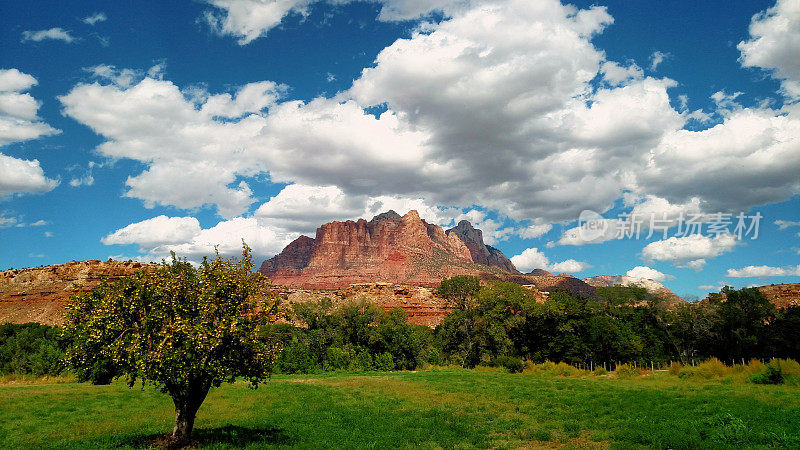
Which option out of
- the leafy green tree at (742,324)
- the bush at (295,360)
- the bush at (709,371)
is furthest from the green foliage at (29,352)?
the leafy green tree at (742,324)

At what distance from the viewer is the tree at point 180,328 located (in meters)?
13.1

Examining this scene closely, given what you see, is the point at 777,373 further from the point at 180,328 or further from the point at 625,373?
the point at 180,328

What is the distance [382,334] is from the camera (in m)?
66.5

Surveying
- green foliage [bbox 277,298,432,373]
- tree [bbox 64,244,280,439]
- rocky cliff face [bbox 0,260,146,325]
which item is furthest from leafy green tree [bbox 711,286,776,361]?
rocky cliff face [bbox 0,260,146,325]

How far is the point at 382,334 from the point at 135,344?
5558 centimetres

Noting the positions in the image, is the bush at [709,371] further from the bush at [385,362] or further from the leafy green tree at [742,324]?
the leafy green tree at [742,324]

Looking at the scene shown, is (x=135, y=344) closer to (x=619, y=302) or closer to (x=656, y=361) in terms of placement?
(x=656, y=361)

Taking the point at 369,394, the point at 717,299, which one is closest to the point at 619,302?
the point at 717,299

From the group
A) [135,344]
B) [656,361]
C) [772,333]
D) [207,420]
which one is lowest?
[656,361]

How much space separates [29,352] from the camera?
52.6 m

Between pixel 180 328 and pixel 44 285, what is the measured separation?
122760 millimetres

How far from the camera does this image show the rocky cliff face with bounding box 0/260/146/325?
93062 millimetres

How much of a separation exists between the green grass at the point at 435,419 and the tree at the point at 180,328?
11.3ft

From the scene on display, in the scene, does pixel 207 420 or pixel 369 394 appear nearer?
pixel 207 420
